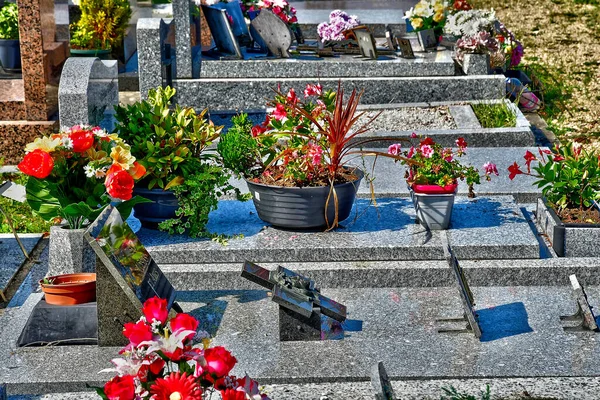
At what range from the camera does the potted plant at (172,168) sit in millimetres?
5941

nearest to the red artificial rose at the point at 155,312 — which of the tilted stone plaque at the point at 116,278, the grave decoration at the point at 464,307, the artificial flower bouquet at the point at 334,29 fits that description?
the tilted stone plaque at the point at 116,278

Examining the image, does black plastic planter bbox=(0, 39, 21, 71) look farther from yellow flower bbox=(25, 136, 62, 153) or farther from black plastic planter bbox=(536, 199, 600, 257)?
black plastic planter bbox=(536, 199, 600, 257)

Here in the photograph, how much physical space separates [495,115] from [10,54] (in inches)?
193

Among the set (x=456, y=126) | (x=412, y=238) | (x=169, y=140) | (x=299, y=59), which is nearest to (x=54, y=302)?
(x=169, y=140)

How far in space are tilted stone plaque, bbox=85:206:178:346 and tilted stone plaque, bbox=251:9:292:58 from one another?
580 cm

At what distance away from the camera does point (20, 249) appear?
21.8 feet

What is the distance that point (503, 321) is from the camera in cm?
525

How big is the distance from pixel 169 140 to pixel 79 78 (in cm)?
120

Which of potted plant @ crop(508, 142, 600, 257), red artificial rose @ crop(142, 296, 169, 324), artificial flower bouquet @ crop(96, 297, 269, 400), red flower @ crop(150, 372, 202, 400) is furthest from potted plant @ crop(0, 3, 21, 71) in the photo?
red flower @ crop(150, 372, 202, 400)

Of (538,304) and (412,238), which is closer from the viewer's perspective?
(538,304)

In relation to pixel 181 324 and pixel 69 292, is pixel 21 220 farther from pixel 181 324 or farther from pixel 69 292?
pixel 181 324

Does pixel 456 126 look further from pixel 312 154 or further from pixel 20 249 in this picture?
pixel 20 249

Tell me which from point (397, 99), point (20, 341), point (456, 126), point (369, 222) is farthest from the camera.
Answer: point (397, 99)

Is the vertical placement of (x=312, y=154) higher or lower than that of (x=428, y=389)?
higher
